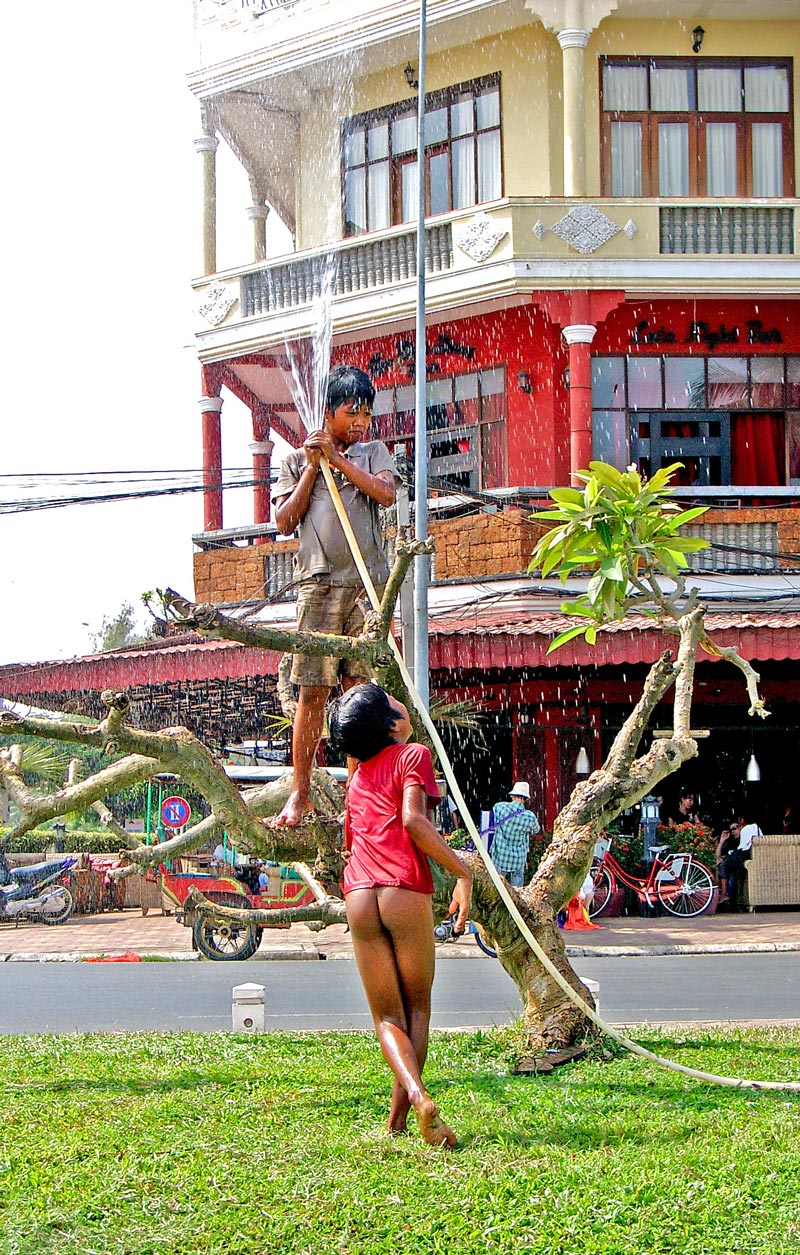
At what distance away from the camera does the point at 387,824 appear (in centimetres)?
528

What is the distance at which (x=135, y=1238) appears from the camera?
428cm

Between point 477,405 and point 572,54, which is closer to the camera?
point 572,54

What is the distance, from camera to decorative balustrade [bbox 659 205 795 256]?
19.8 metres

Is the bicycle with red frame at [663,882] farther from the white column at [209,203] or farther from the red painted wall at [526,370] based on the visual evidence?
the white column at [209,203]

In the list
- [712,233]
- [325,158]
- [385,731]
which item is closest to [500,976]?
[385,731]

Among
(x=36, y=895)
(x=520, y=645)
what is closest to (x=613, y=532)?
(x=520, y=645)

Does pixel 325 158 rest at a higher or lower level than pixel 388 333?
higher

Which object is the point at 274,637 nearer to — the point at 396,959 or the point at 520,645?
the point at 396,959

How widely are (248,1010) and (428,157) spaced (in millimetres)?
15978

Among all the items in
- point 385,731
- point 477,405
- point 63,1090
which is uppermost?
point 477,405

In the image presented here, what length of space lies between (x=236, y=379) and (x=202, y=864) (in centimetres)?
851

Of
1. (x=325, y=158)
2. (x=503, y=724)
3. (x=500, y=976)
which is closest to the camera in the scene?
(x=500, y=976)

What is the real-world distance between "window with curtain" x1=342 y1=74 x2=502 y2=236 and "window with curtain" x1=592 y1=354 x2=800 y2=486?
338 centimetres

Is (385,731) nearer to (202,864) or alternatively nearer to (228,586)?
(202,864)
